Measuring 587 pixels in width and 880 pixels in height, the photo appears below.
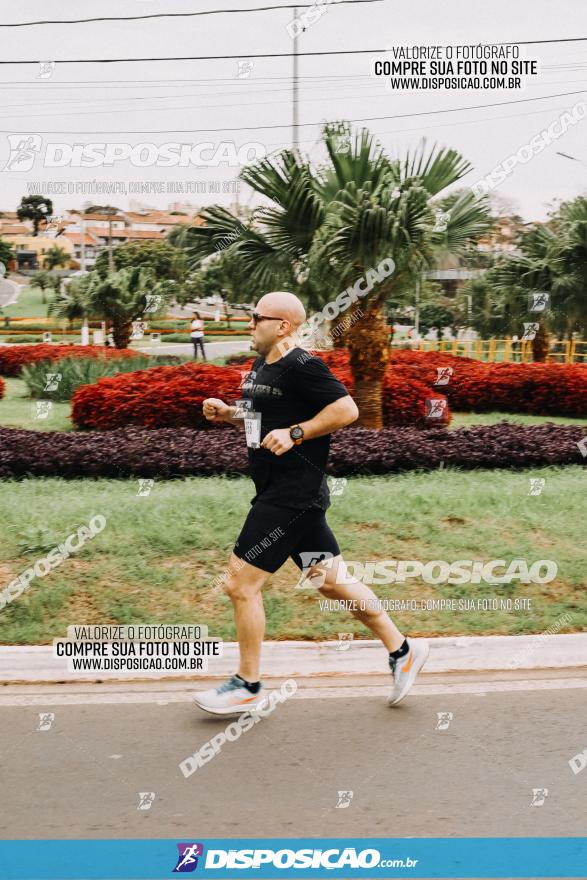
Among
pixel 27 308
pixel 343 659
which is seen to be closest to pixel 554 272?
pixel 343 659

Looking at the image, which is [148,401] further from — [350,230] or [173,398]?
[350,230]

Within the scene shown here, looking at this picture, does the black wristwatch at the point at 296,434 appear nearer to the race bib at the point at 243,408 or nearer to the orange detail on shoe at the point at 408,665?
the race bib at the point at 243,408

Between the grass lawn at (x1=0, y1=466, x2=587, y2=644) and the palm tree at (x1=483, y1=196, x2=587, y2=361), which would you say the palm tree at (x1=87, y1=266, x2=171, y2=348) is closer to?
the palm tree at (x1=483, y1=196, x2=587, y2=361)

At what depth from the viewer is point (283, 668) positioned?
5.43 m

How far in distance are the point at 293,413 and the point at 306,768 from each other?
1486 mm

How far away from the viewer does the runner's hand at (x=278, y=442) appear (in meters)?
4.38

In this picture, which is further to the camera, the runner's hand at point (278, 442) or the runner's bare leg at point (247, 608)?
the runner's bare leg at point (247, 608)

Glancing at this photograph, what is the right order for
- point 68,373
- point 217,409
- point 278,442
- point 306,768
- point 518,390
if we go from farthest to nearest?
point 68,373 → point 518,390 → point 217,409 → point 278,442 → point 306,768

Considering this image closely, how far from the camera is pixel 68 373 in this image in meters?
16.0

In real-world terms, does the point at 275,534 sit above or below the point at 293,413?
below

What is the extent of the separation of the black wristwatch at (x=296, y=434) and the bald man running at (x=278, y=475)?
0.03 m

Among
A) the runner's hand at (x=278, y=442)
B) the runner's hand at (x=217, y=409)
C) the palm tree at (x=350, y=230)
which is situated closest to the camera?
the runner's hand at (x=278, y=442)

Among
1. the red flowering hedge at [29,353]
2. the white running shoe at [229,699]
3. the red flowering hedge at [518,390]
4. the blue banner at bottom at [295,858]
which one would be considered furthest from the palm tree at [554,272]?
the blue banner at bottom at [295,858]

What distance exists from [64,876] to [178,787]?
2.27 ft
